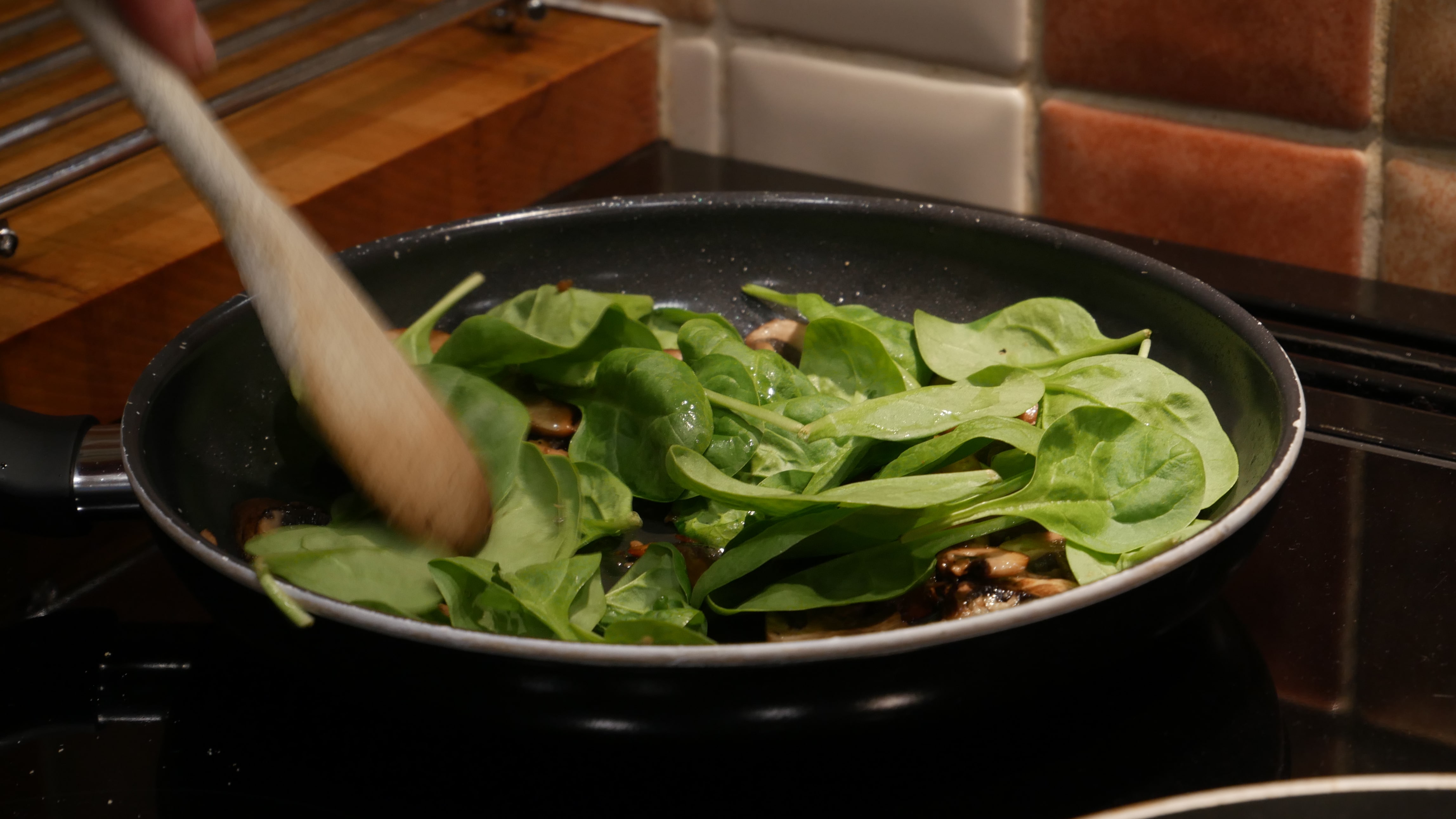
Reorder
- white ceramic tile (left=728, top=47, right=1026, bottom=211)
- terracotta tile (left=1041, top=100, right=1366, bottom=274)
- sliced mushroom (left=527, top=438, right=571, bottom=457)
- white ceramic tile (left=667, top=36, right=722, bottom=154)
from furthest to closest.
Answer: white ceramic tile (left=667, top=36, right=722, bottom=154) → white ceramic tile (left=728, top=47, right=1026, bottom=211) → terracotta tile (left=1041, top=100, right=1366, bottom=274) → sliced mushroom (left=527, top=438, right=571, bottom=457)

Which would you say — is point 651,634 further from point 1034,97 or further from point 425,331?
point 1034,97

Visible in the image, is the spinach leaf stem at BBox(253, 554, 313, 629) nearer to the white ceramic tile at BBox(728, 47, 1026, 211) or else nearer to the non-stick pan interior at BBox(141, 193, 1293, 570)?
the non-stick pan interior at BBox(141, 193, 1293, 570)

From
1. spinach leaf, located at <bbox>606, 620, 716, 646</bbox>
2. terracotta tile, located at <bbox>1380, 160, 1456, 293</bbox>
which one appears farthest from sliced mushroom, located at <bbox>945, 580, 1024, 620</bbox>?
terracotta tile, located at <bbox>1380, 160, 1456, 293</bbox>

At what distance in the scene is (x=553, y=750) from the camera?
Result: 0.39 m

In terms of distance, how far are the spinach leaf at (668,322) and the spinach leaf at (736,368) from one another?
3 cm

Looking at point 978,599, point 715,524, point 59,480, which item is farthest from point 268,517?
point 978,599

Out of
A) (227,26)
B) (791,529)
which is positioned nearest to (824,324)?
(791,529)

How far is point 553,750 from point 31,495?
0.78ft

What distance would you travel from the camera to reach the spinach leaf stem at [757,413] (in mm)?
535

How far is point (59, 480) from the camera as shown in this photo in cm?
48

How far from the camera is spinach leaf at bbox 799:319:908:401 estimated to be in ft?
1.89

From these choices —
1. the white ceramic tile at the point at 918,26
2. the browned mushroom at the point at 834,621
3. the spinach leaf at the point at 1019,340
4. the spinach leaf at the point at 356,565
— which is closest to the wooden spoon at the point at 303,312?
the spinach leaf at the point at 356,565

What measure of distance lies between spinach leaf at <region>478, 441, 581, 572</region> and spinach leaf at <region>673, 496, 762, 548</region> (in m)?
0.04

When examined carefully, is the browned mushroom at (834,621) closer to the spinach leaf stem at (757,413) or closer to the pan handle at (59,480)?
the spinach leaf stem at (757,413)
